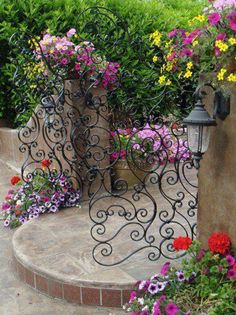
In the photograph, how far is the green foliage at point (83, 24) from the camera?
20.6 feet

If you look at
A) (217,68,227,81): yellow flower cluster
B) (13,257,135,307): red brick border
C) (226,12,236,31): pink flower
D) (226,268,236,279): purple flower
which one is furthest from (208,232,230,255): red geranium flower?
(226,12,236,31): pink flower

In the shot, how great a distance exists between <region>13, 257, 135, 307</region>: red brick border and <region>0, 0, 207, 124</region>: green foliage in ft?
10.3

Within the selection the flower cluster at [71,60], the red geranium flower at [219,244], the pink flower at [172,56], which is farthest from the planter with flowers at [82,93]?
the red geranium flower at [219,244]

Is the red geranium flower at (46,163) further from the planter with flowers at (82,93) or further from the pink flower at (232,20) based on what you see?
the pink flower at (232,20)

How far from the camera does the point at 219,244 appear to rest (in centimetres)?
257

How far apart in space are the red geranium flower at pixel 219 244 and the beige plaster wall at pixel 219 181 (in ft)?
0.14

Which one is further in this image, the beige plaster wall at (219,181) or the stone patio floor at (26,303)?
the stone patio floor at (26,303)

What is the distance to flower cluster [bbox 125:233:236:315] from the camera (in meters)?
2.45

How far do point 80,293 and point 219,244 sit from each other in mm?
1062

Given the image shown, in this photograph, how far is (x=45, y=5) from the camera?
6.42m

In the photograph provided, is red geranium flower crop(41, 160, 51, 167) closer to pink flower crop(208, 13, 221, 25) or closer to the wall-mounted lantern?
the wall-mounted lantern

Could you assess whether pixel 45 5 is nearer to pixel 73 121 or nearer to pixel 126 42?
pixel 126 42

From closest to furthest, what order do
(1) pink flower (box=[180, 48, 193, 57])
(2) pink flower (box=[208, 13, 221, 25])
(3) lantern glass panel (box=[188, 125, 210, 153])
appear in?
(2) pink flower (box=[208, 13, 221, 25]), (3) lantern glass panel (box=[188, 125, 210, 153]), (1) pink flower (box=[180, 48, 193, 57])

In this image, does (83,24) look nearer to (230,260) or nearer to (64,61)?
(64,61)
